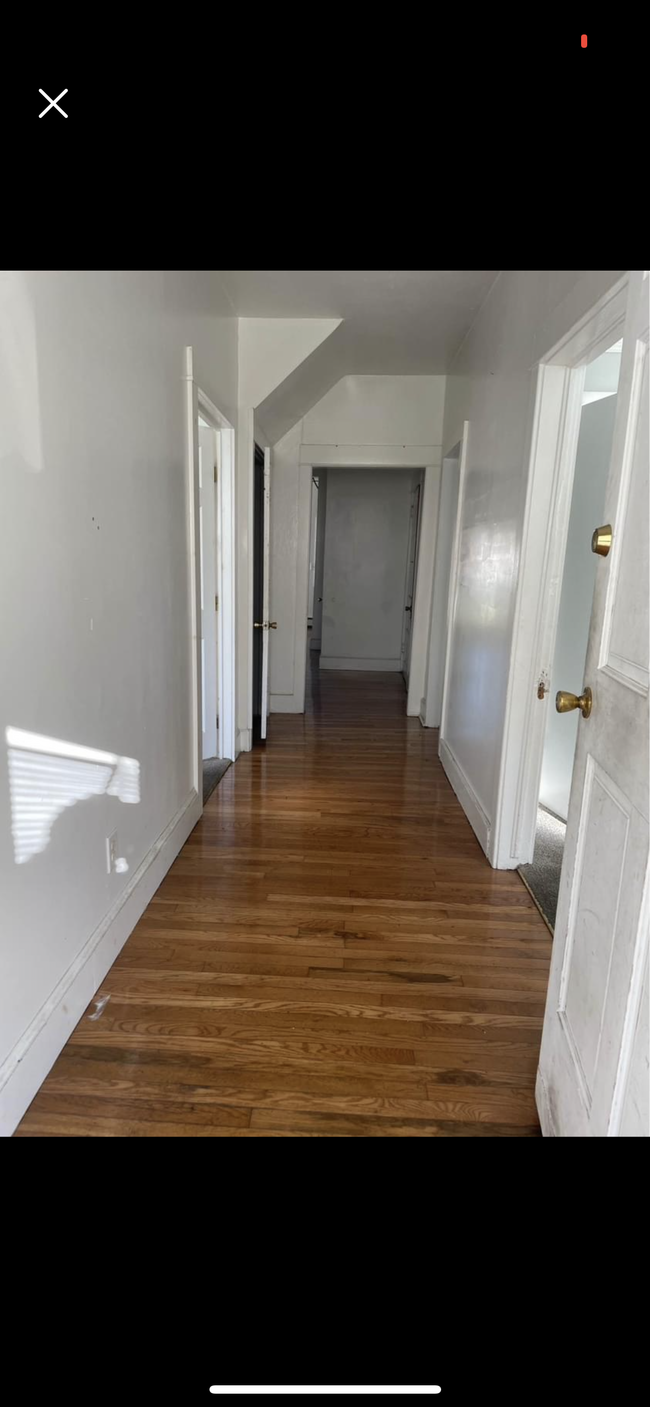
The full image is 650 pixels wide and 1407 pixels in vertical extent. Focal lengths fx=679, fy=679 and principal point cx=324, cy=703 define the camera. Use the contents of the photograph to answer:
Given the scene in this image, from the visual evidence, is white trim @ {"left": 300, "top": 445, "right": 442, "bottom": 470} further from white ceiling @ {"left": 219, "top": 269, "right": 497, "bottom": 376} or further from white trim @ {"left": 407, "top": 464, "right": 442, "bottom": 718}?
white ceiling @ {"left": 219, "top": 269, "right": 497, "bottom": 376}

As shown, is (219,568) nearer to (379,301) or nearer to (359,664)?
(379,301)

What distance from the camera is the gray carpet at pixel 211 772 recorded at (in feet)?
12.4

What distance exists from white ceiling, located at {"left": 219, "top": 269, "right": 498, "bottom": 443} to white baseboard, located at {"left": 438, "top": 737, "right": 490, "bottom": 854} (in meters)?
2.29

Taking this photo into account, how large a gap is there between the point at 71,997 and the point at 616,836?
1461mm

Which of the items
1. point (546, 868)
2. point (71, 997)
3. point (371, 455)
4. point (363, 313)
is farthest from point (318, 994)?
point (371, 455)

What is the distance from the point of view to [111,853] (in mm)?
2145

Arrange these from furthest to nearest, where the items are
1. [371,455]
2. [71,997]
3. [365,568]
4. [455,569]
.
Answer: [365,568], [371,455], [455,569], [71,997]

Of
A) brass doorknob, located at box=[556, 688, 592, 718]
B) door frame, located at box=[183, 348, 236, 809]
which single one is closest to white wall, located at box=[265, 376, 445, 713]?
door frame, located at box=[183, 348, 236, 809]

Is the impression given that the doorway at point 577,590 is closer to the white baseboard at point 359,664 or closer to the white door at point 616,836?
the white door at point 616,836

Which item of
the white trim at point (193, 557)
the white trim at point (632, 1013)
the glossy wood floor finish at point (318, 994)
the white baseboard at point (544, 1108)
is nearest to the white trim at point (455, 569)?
the glossy wood floor finish at point (318, 994)

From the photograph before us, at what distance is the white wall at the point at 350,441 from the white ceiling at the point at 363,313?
123 mm
